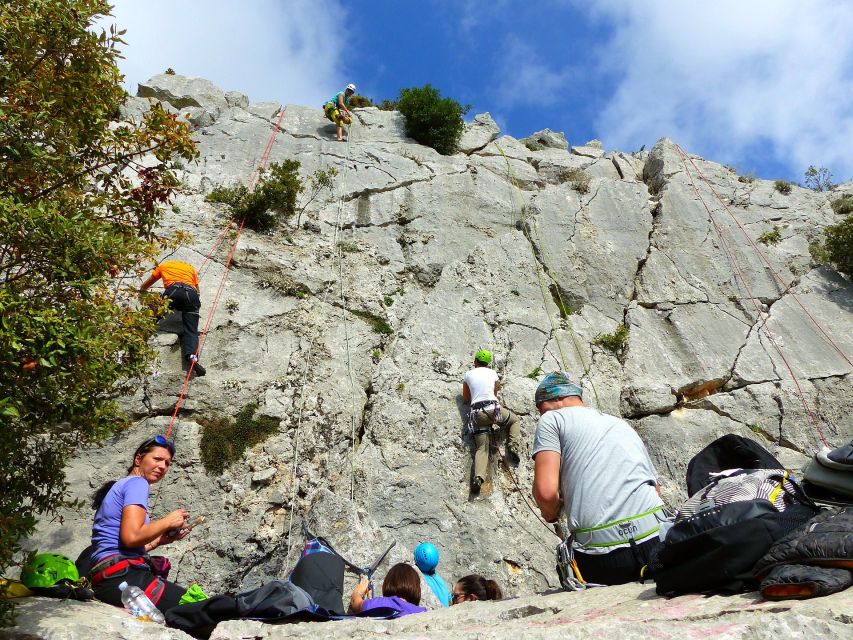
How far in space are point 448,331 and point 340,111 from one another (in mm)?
8682

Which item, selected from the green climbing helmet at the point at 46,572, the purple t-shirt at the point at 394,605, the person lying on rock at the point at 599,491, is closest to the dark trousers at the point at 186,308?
the green climbing helmet at the point at 46,572

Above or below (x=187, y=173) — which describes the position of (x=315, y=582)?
below

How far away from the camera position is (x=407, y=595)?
17.7 ft

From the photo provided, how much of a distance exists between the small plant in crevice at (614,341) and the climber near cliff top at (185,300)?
24.3 feet

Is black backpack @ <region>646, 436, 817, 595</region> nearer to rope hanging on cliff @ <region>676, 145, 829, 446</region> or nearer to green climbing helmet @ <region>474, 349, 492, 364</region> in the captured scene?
green climbing helmet @ <region>474, 349, 492, 364</region>

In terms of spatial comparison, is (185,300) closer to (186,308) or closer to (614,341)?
(186,308)

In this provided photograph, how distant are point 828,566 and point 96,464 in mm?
8653

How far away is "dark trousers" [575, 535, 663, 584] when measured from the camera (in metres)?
3.98

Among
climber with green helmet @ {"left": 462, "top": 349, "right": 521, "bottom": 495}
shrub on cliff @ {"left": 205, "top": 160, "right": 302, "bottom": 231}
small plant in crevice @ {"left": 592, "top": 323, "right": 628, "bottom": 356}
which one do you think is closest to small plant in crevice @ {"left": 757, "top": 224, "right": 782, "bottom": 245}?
small plant in crevice @ {"left": 592, "top": 323, "right": 628, "bottom": 356}

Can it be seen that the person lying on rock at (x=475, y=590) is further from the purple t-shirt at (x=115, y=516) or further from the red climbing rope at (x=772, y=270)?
the red climbing rope at (x=772, y=270)

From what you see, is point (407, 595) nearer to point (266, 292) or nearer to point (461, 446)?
point (461, 446)

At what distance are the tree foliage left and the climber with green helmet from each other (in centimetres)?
540

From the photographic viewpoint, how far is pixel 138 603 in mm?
4785

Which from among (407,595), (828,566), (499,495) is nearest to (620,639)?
(828,566)
